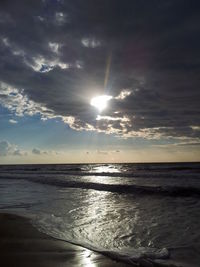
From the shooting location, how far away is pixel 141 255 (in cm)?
527

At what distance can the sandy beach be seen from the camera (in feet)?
15.5

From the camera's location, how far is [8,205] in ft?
39.3

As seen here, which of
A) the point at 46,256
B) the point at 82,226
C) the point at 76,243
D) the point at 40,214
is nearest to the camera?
the point at 46,256

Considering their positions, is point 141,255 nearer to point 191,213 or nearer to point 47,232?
point 47,232

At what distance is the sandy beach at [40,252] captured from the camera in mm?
4738

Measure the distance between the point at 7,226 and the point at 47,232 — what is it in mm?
1279

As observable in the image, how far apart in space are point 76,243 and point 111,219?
307cm

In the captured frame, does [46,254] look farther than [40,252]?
No

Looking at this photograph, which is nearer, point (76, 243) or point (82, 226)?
point (76, 243)

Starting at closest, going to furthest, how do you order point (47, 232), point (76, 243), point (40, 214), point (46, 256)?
point (46, 256) → point (76, 243) → point (47, 232) → point (40, 214)

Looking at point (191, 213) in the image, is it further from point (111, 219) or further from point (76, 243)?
point (76, 243)

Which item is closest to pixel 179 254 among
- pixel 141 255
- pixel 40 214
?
pixel 141 255

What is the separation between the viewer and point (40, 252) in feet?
17.6

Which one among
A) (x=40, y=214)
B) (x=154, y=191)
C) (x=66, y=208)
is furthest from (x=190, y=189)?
(x=40, y=214)
